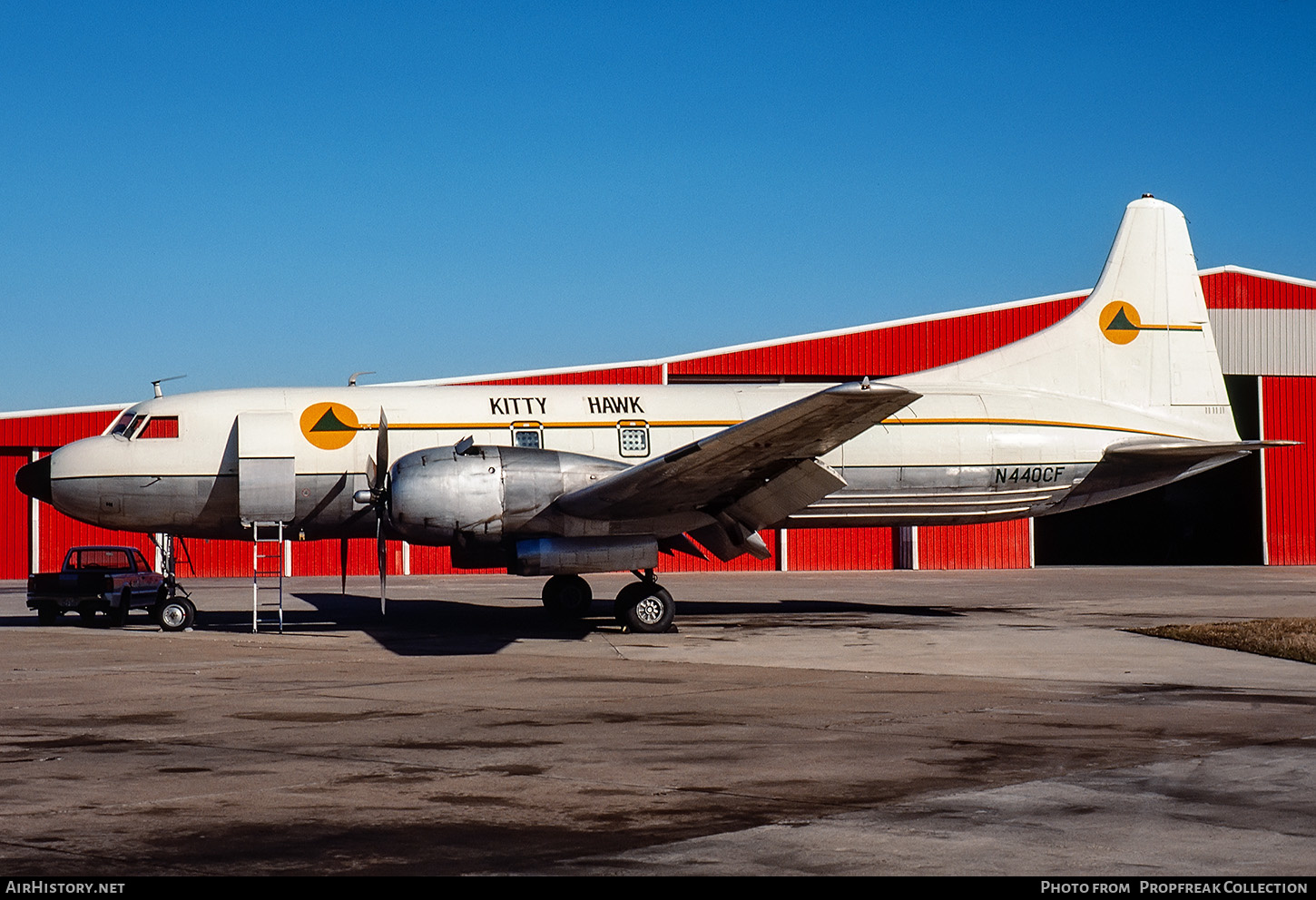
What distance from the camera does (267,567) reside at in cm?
4328

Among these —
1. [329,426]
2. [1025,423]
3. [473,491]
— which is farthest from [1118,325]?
[329,426]

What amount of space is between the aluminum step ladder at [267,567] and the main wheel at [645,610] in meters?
5.33

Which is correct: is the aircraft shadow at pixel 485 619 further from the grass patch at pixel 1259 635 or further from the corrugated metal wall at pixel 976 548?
the corrugated metal wall at pixel 976 548

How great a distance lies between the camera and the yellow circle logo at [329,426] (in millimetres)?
20859

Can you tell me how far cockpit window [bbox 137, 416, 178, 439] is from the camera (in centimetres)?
2089

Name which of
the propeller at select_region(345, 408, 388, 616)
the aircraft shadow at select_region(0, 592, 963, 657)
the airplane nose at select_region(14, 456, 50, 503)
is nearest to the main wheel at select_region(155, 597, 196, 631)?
→ the aircraft shadow at select_region(0, 592, 963, 657)

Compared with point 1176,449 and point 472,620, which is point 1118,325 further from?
point 472,620

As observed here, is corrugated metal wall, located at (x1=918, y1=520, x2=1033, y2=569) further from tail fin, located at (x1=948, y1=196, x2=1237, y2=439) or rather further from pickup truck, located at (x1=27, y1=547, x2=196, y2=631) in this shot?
pickup truck, located at (x1=27, y1=547, x2=196, y2=631)

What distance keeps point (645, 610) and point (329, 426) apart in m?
6.28

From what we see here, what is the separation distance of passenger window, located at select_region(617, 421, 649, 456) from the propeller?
4.00 metres

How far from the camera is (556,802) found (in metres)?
7.52

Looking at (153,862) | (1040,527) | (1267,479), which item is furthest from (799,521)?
(1040,527)

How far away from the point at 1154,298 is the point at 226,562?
31.4m

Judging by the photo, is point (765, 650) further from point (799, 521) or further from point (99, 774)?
point (99, 774)
